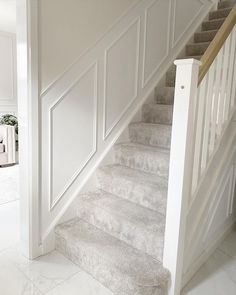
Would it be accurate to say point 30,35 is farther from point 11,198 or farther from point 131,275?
point 11,198

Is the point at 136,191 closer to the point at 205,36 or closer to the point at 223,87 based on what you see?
the point at 223,87

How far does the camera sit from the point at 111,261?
1.79m

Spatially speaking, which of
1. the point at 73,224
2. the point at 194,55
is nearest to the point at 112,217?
the point at 73,224

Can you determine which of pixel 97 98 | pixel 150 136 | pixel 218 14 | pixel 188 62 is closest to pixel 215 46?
pixel 188 62

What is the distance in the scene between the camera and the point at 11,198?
3254 millimetres

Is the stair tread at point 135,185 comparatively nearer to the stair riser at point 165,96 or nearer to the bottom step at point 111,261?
the bottom step at point 111,261

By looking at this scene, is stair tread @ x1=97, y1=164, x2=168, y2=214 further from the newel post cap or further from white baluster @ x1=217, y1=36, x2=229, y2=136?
the newel post cap

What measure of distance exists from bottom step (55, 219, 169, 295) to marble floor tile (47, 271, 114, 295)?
0.13 ft

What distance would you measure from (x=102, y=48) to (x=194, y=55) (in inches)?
60.7

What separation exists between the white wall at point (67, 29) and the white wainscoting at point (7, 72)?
4.26 meters

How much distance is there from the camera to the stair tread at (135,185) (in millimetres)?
2089

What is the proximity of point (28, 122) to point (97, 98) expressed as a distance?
721 millimetres

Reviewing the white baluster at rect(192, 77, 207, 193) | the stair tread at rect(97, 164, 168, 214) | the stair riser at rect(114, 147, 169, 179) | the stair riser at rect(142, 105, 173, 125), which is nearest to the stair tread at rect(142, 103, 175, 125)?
the stair riser at rect(142, 105, 173, 125)

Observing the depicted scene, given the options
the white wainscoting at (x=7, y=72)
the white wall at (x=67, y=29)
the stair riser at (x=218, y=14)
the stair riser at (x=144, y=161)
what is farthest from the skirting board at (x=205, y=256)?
the white wainscoting at (x=7, y=72)
